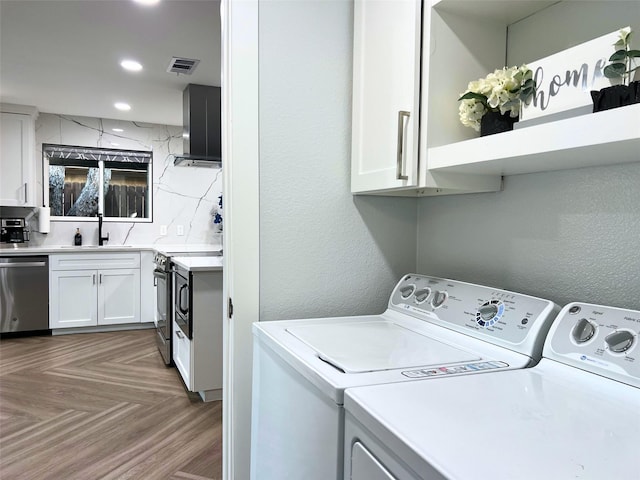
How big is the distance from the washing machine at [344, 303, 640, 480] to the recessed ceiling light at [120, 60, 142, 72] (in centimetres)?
336

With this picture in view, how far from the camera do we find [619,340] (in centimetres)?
88

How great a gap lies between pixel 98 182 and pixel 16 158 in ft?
2.67

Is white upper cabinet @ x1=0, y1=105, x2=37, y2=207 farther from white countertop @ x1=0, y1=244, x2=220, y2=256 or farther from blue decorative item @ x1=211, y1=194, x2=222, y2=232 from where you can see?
blue decorative item @ x1=211, y1=194, x2=222, y2=232

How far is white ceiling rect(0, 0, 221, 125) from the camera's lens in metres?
2.60

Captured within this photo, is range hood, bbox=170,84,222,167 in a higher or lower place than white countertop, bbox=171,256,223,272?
higher

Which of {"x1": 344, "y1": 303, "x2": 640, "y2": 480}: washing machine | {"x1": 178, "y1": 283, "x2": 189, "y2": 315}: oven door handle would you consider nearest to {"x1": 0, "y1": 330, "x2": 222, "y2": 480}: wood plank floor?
{"x1": 178, "y1": 283, "x2": 189, "y2": 315}: oven door handle

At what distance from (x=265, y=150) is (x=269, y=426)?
2.68 ft

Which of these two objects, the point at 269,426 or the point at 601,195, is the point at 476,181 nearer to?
the point at 601,195

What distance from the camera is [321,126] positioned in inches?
59.4

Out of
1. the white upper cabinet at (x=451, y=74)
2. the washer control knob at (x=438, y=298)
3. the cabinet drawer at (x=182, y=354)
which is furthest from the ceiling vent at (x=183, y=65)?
the washer control knob at (x=438, y=298)

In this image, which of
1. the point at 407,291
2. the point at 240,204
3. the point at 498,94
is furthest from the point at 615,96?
the point at 240,204

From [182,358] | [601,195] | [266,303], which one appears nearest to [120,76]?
[182,358]

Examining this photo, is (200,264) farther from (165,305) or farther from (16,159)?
(16,159)

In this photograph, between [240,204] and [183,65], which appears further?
[183,65]
